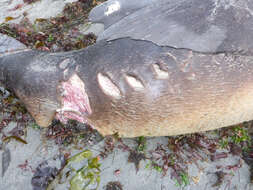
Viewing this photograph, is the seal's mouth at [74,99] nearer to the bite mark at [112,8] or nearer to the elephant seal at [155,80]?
the elephant seal at [155,80]

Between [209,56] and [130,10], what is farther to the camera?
[130,10]

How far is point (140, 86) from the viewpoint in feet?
5.08

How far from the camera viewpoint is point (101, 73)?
1627 millimetres

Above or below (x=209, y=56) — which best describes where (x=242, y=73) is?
below

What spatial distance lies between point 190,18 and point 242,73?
0.48 m

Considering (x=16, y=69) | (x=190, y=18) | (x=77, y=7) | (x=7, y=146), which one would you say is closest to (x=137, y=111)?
(x=190, y=18)

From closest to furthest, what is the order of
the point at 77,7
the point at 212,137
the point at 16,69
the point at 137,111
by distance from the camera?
the point at 137,111 → the point at 16,69 → the point at 212,137 → the point at 77,7

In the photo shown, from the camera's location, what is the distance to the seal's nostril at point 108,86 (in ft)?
5.24

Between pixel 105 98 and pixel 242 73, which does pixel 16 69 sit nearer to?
pixel 105 98

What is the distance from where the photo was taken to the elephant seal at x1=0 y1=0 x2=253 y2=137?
149 cm

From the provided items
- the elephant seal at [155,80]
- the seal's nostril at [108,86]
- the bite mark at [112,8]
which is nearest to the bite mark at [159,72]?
the elephant seal at [155,80]

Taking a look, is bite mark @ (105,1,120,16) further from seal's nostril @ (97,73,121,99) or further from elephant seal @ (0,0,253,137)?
seal's nostril @ (97,73,121,99)

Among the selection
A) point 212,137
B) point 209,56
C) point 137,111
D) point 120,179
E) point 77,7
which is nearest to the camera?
point 209,56

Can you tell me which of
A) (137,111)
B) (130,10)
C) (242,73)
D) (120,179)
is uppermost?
(130,10)
